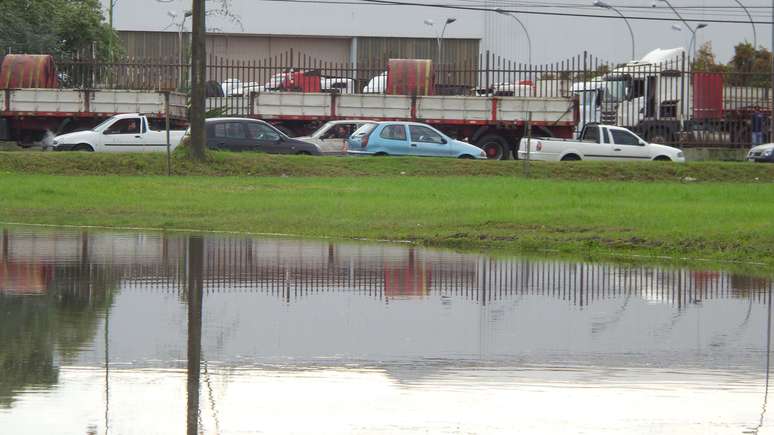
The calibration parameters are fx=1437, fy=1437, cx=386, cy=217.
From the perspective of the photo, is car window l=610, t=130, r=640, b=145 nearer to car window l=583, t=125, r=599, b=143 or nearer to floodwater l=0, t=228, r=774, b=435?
car window l=583, t=125, r=599, b=143

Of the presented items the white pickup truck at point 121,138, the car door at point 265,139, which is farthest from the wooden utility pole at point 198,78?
the white pickup truck at point 121,138

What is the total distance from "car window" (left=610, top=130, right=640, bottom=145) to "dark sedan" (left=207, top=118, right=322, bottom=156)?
343 inches

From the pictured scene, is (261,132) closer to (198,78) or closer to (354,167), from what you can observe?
(198,78)

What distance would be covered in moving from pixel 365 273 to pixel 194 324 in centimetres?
393

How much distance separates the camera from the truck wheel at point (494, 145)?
136ft

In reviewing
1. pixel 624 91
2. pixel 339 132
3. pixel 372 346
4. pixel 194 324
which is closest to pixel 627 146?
pixel 339 132

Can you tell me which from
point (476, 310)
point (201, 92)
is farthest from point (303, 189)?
point (476, 310)

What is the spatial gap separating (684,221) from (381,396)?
475 inches

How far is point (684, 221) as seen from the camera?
1956 cm

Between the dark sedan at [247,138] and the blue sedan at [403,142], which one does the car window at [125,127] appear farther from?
the blue sedan at [403,142]

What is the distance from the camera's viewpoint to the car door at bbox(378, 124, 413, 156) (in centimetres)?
3575

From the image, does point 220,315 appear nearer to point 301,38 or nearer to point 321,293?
point 321,293

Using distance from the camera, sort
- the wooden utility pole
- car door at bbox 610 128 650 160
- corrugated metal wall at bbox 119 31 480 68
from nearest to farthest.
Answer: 1. the wooden utility pole
2. car door at bbox 610 128 650 160
3. corrugated metal wall at bbox 119 31 480 68

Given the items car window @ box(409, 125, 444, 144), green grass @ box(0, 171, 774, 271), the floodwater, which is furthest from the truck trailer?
the floodwater
